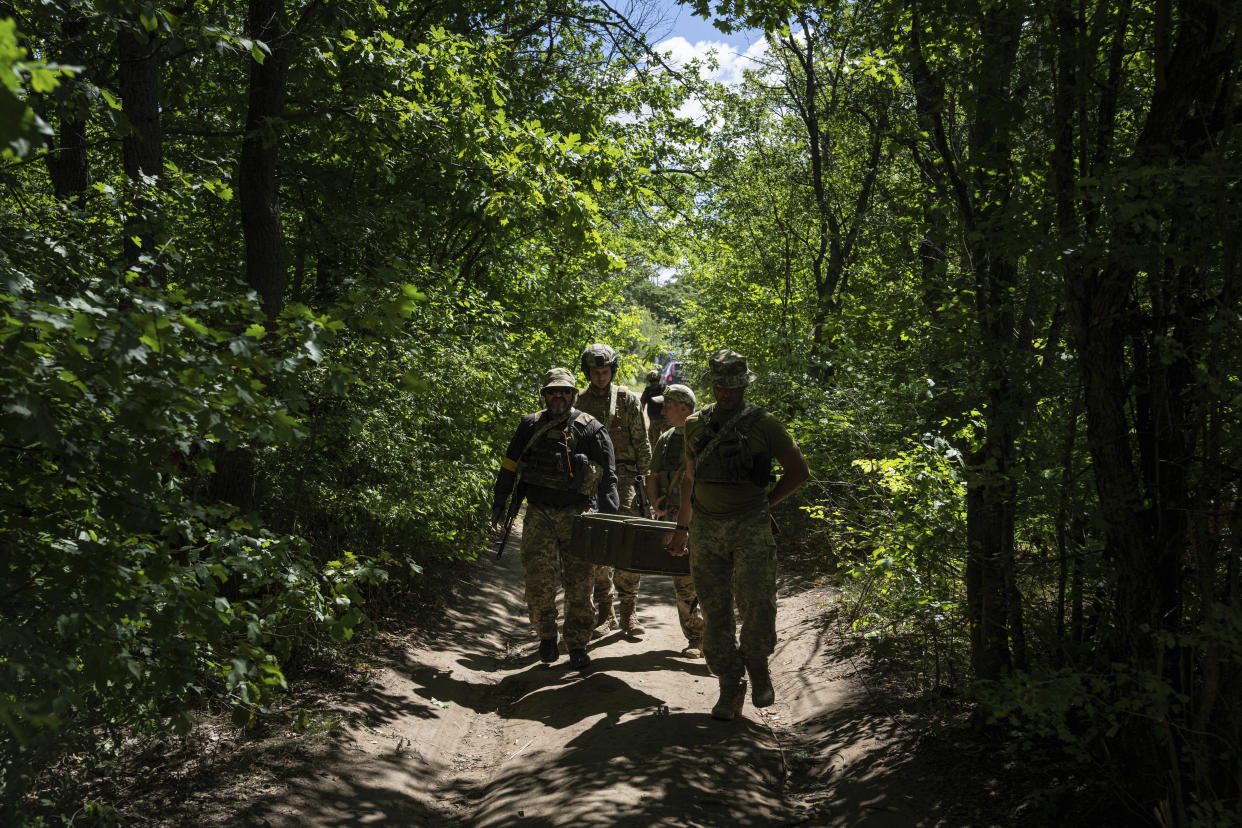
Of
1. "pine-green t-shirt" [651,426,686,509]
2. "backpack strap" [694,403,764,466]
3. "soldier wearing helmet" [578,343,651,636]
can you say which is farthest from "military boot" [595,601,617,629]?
"backpack strap" [694,403,764,466]

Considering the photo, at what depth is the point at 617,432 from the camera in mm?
9578

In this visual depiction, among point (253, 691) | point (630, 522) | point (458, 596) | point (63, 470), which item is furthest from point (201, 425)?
point (458, 596)

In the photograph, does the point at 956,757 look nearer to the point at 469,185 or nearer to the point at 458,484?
the point at 458,484

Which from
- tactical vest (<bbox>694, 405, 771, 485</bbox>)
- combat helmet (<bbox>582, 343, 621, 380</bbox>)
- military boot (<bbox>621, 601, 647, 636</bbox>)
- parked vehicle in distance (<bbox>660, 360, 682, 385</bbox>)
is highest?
parked vehicle in distance (<bbox>660, 360, 682, 385</bbox>)

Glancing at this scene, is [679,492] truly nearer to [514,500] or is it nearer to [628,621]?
[514,500]

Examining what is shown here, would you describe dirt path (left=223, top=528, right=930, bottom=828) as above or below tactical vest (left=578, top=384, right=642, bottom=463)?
below

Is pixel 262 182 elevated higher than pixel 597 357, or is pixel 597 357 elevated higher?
pixel 262 182

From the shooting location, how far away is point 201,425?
2867 millimetres

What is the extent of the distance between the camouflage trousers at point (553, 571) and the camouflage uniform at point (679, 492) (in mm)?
728

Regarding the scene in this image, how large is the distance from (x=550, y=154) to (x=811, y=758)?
4725 millimetres

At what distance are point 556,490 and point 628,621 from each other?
1797mm

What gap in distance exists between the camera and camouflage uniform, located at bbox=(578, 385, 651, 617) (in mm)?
8500

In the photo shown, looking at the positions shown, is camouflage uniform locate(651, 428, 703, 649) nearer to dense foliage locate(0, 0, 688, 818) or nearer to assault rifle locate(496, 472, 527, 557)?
assault rifle locate(496, 472, 527, 557)

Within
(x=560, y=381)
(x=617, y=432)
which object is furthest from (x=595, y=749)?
(x=617, y=432)
